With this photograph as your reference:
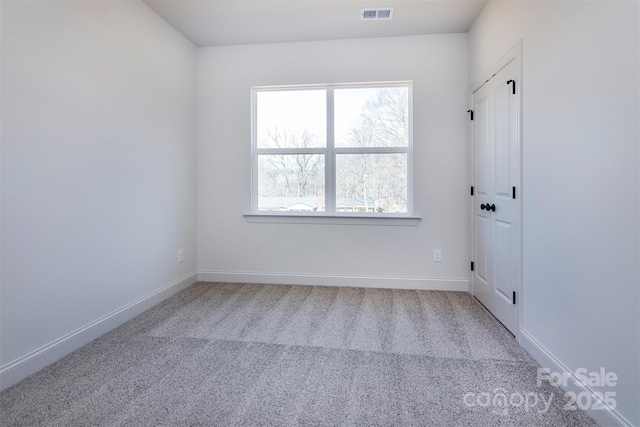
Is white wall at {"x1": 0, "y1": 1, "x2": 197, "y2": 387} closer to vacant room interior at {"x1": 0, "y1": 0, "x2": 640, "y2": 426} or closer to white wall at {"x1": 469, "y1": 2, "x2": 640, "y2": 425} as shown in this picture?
vacant room interior at {"x1": 0, "y1": 0, "x2": 640, "y2": 426}

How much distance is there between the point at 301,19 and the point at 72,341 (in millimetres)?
3212

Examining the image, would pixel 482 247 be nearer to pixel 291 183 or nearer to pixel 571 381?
pixel 571 381

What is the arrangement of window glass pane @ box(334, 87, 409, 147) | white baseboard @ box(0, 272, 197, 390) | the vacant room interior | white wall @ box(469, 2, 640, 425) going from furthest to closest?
window glass pane @ box(334, 87, 409, 147) → white baseboard @ box(0, 272, 197, 390) → the vacant room interior → white wall @ box(469, 2, 640, 425)

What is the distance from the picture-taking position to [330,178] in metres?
3.52

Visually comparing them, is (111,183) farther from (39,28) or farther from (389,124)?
(389,124)

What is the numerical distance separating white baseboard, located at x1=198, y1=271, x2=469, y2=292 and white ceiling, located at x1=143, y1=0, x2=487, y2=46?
2.58 meters

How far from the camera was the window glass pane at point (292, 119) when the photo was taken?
355cm

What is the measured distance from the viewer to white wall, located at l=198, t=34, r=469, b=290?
328 centimetres

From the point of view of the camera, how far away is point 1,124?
1658mm

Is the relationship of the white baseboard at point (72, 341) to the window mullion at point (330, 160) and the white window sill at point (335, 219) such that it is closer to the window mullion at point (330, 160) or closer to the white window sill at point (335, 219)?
the white window sill at point (335, 219)

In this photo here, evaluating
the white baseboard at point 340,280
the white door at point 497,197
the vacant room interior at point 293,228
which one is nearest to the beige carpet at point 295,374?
the vacant room interior at point 293,228

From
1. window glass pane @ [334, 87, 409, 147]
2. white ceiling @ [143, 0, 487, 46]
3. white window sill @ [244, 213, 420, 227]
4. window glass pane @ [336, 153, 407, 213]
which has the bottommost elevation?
white window sill @ [244, 213, 420, 227]

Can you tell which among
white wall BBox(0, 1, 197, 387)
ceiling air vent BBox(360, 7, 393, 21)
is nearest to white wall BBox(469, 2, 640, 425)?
ceiling air vent BBox(360, 7, 393, 21)

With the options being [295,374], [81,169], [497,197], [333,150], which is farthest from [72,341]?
[497,197]
